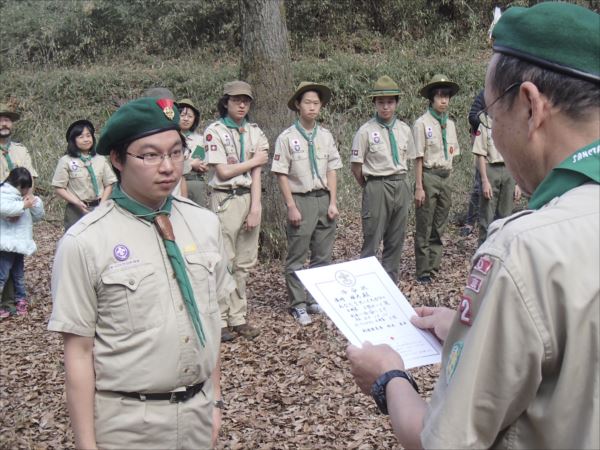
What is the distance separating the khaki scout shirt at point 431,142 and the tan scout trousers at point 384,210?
2.05 ft

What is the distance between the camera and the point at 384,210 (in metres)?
7.54

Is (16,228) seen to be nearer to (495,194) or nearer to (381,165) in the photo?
(381,165)

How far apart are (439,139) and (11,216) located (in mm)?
5203

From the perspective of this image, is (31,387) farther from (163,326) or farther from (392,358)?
(392,358)

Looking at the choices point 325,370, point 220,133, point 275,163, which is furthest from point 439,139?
point 325,370

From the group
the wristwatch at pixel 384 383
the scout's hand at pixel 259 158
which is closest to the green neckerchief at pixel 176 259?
the wristwatch at pixel 384 383

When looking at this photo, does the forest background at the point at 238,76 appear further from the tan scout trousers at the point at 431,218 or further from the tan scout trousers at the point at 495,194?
the tan scout trousers at the point at 495,194

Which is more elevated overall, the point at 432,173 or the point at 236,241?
the point at 236,241

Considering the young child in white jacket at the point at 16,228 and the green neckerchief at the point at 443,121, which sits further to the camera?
the green neckerchief at the point at 443,121

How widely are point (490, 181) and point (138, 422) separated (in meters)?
7.03

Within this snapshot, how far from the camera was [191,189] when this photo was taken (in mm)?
8430

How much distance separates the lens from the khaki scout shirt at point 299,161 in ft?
22.1

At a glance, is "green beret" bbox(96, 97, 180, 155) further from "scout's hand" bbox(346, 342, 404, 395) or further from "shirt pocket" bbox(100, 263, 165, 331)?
"scout's hand" bbox(346, 342, 404, 395)

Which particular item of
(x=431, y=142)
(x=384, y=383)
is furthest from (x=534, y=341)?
(x=431, y=142)
